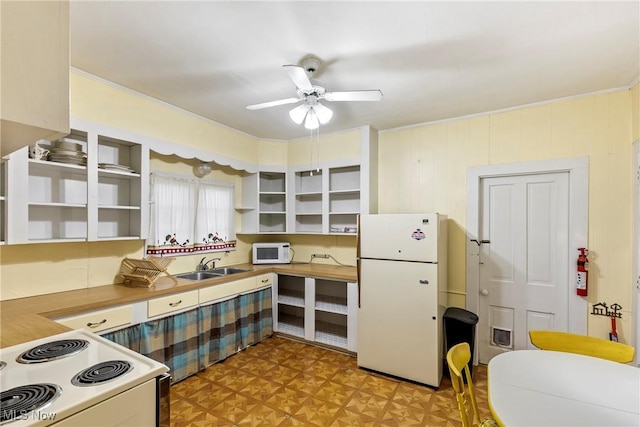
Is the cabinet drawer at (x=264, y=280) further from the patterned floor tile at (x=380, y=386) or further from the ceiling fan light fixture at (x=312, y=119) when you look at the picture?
the ceiling fan light fixture at (x=312, y=119)

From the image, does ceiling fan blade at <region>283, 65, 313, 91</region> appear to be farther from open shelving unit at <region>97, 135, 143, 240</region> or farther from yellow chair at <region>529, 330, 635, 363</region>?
yellow chair at <region>529, 330, 635, 363</region>

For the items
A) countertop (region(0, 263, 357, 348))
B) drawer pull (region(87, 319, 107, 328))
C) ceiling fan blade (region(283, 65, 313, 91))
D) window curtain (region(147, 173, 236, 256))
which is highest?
ceiling fan blade (region(283, 65, 313, 91))

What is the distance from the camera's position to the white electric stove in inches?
36.2

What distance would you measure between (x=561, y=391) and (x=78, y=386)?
6.51 feet

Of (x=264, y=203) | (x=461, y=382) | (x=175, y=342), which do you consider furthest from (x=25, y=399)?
(x=264, y=203)

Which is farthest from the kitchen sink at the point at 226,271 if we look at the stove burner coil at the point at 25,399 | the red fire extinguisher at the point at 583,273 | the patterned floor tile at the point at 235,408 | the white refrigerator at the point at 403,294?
the red fire extinguisher at the point at 583,273

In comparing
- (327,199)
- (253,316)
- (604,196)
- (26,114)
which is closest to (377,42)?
(26,114)

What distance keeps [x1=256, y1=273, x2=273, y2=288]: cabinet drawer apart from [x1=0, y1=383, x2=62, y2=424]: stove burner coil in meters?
2.41

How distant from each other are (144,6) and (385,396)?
3.10 m

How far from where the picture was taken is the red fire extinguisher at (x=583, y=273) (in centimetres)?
255

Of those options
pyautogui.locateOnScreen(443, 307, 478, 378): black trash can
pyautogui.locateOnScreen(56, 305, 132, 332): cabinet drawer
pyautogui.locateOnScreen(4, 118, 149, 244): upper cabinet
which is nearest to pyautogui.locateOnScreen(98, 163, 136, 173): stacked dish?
pyautogui.locateOnScreen(4, 118, 149, 244): upper cabinet

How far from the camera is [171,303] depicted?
2539 millimetres

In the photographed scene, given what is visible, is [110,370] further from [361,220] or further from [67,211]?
[361,220]

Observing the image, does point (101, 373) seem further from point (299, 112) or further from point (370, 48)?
point (370, 48)
